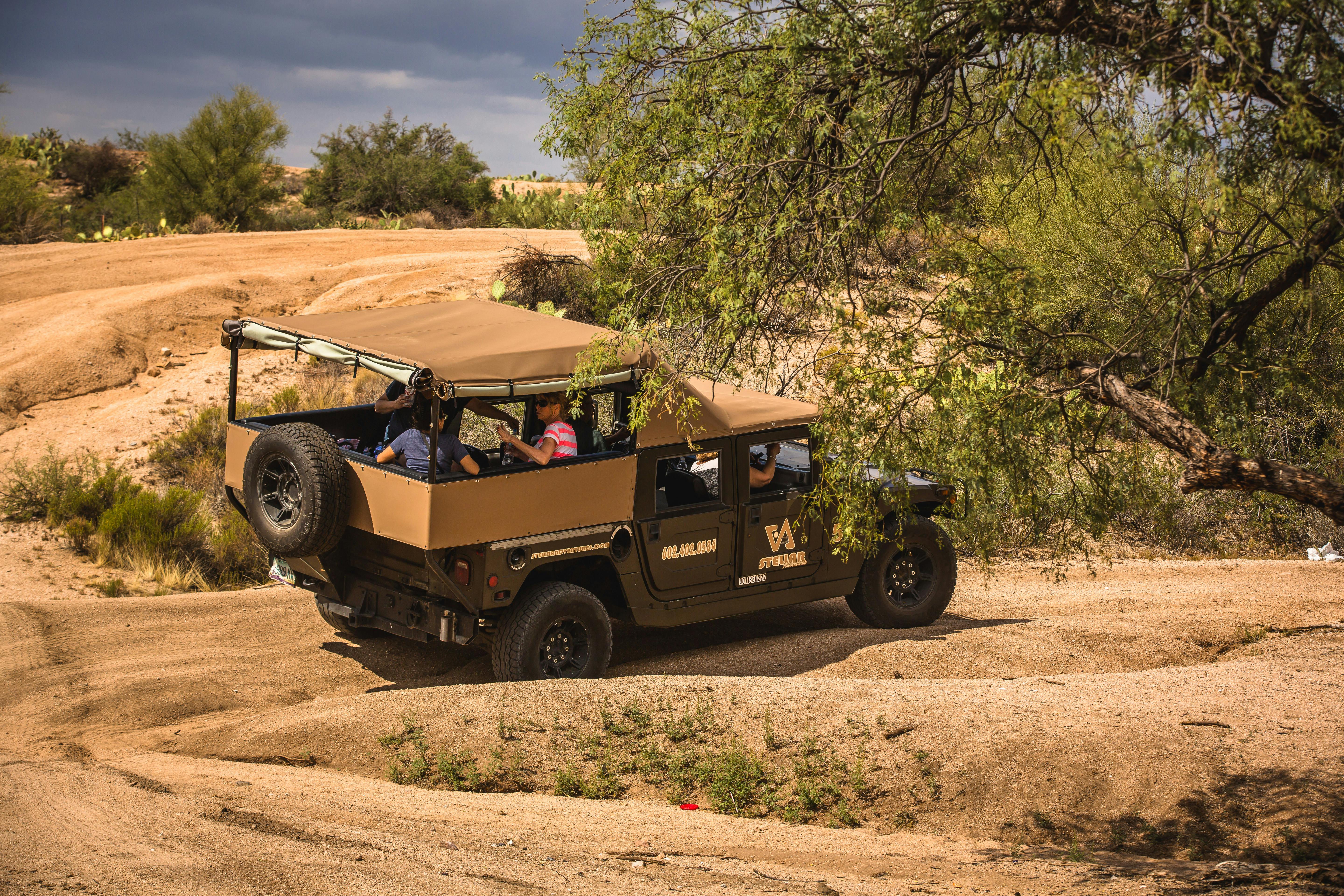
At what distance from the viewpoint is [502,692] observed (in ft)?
21.6

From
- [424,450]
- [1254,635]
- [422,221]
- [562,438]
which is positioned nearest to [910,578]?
[1254,635]

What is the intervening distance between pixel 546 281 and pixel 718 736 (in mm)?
14672

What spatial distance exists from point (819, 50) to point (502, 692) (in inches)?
164

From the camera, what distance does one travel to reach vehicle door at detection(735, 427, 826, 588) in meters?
7.90

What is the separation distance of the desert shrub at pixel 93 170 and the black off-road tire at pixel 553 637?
39160 mm

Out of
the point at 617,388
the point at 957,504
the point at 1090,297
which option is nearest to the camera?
the point at 617,388

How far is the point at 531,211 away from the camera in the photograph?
3344 centimetres

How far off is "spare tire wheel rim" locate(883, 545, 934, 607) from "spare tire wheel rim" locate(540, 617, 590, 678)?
278 cm

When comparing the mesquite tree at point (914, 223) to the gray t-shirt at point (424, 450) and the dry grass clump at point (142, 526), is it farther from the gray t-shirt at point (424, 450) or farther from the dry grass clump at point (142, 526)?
the dry grass clump at point (142, 526)

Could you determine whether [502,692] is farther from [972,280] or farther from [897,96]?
[897,96]

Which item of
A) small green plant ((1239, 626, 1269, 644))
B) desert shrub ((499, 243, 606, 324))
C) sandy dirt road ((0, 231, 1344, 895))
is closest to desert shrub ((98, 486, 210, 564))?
sandy dirt road ((0, 231, 1344, 895))

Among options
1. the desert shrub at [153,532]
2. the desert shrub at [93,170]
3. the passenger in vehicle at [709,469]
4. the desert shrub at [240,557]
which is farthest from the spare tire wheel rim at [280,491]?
the desert shrub at [93,170]

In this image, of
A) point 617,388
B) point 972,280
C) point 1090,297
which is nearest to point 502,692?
point 617,388

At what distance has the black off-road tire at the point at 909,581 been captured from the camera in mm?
8703
